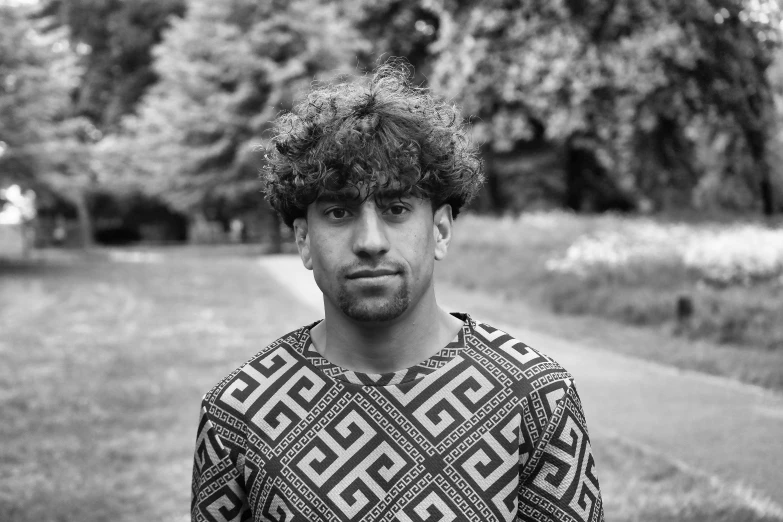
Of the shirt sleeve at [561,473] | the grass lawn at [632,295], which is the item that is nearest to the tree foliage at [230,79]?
the grass lawn at [632,295]

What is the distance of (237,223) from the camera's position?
43469 mm

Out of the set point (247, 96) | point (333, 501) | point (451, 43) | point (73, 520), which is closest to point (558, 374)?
point (333, 501)

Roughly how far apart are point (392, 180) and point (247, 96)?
2529cm

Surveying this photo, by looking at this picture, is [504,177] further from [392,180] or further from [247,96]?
[392,180]

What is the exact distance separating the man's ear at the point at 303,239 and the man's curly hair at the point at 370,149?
0.07 feet

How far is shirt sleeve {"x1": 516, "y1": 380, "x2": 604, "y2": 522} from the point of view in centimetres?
172

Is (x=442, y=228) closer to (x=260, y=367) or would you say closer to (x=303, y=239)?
(x=303, y=239)

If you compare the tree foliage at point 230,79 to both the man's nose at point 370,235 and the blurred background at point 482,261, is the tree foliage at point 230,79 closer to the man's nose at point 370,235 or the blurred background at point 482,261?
the blurred background at point 482,261

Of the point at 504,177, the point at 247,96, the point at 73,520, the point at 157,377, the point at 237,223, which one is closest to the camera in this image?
the point at 73,520

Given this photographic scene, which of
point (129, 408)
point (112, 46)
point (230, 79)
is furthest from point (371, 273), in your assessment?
point (112, 46)

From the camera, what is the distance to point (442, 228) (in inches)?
76.7

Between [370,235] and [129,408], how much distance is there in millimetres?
5619

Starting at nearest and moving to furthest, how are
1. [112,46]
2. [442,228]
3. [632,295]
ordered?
1. [442,228]
2. [632,295]
3. [112,46]

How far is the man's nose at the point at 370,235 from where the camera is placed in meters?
1.74
